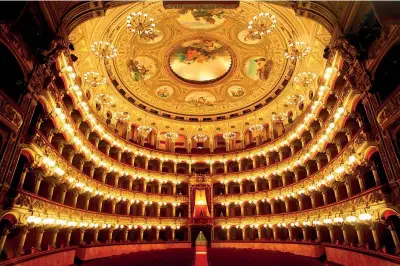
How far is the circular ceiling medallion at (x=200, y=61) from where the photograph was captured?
90.6 ft

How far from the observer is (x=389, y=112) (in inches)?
424

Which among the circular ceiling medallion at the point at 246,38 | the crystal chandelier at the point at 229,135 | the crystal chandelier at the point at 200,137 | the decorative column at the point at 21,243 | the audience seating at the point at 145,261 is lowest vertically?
the audience seating at the point at 145,261

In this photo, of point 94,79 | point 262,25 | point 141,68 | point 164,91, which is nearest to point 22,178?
point 94,79

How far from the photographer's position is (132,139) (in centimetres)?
3222

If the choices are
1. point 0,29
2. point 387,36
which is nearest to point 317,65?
point 387,36

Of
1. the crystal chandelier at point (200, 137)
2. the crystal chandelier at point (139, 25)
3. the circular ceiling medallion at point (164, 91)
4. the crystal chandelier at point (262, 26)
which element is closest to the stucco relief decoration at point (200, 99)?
the circular ceiling medallion at point (164, 91)

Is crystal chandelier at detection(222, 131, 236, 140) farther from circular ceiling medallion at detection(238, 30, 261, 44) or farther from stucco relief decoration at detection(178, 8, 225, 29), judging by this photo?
stucco relief decoration at detection(178, 8, 225, 29)

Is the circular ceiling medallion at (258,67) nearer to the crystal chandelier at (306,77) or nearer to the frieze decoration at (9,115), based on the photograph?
the crystal chandelier at (306,77)

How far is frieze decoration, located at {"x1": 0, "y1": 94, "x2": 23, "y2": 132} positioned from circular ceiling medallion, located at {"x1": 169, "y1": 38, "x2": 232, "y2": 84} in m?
19.2

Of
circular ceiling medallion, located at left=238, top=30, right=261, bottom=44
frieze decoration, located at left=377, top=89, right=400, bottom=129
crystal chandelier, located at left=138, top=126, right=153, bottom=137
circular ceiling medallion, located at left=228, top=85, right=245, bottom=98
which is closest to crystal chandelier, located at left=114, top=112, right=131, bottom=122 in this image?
crystal chandelier, located at left=138, top=126, right=153, bottom=137

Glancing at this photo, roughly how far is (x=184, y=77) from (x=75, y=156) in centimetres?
1535

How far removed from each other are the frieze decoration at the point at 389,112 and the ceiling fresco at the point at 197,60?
33.0 feet

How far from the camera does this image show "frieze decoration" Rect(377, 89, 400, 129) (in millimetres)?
10274

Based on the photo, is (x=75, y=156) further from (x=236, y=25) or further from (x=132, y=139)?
(x=236, y=25)
